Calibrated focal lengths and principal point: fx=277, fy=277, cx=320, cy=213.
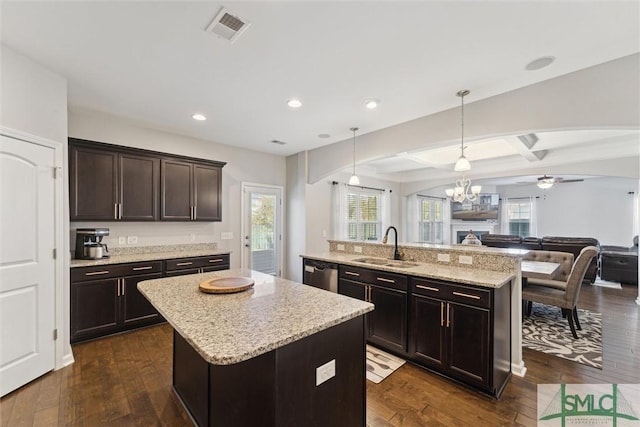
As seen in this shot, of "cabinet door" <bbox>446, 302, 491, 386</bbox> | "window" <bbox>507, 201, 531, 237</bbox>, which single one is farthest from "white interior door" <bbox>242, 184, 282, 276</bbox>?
"window" <bbox>507, 201, 531, 237</bbox>

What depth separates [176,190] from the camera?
13.5 feet

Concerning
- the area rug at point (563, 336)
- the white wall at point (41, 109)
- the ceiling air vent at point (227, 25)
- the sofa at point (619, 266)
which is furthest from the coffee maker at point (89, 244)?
the sofa at point (619, 266)

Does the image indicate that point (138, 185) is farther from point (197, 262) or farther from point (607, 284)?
point (607, 284)

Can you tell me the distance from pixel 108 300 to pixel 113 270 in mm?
351

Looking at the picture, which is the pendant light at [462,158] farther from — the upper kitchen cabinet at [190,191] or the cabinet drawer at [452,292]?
the upper kitchen cabinet at [190,191]

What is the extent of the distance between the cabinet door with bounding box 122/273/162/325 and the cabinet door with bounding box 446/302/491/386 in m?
3.36

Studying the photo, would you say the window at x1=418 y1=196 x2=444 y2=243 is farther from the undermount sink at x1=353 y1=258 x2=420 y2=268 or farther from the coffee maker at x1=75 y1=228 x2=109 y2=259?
the coffee maker at x1=75 y1=228 x2=109 y2=259

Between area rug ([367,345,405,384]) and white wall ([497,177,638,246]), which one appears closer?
area rug ([367,345,405,384])

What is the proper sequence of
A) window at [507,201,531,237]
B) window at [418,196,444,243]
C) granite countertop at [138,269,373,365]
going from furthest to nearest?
window at [507,201,531,237]
window at [418,196,444,243]
granite countertop at [138,269,373,365]

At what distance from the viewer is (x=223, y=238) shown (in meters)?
4.94

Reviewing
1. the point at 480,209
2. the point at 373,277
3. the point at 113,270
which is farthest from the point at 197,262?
the point at 480,209

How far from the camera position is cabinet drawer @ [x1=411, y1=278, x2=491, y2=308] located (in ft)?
7.30

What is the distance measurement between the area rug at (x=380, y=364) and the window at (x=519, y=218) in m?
8.97
